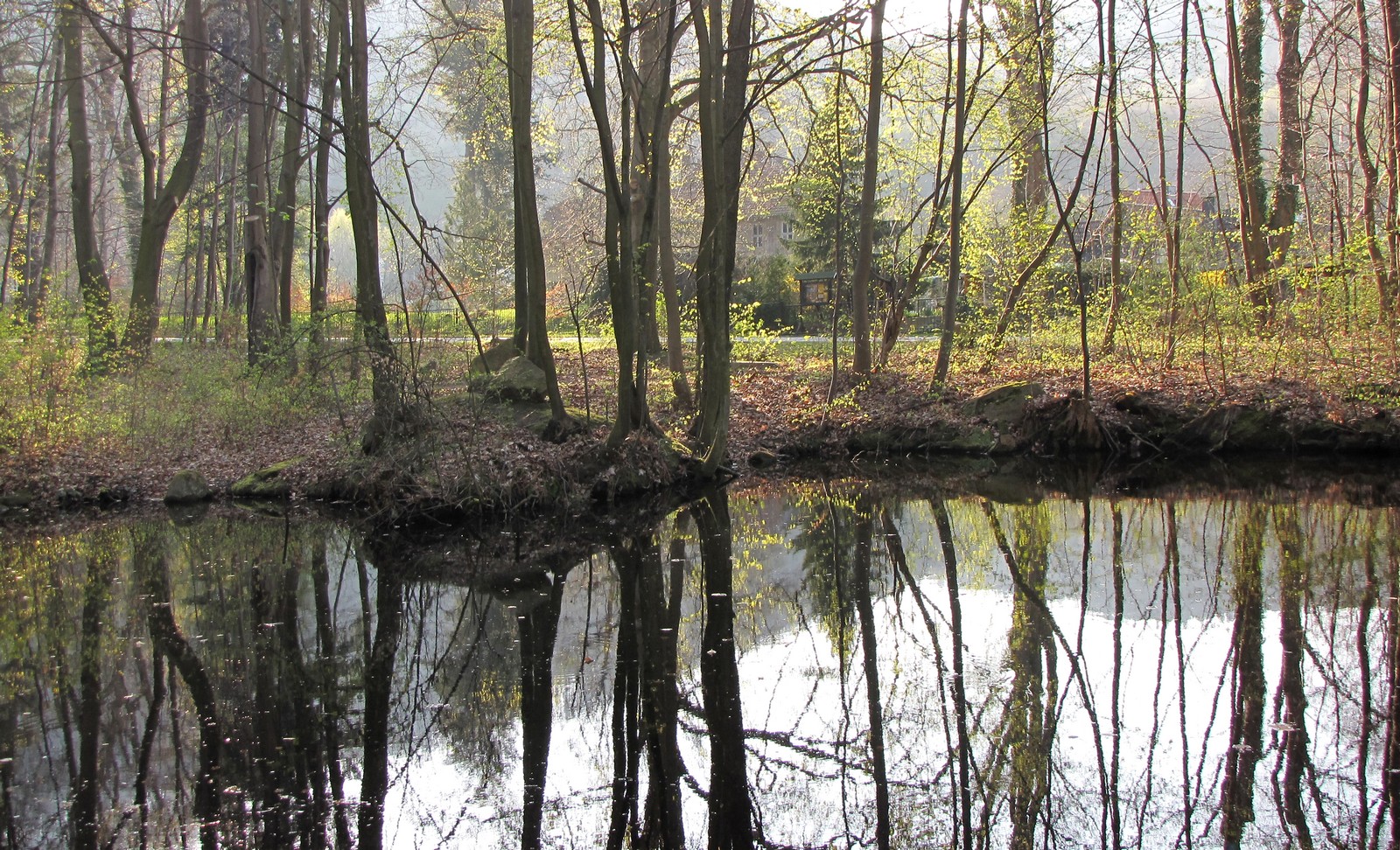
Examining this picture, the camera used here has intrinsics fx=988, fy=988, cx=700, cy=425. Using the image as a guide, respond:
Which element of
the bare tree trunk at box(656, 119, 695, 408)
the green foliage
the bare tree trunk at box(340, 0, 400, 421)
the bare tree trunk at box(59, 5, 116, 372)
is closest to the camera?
the bare tree trunk at box(340, 0, 400, 421)

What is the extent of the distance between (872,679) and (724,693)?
84 cm

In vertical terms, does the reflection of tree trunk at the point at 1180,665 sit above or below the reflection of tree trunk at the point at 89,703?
above

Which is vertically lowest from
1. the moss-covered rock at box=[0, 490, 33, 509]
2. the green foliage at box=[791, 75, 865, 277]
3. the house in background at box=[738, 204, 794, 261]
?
the moss-covered rock at box=[0, 490, 33, 509]

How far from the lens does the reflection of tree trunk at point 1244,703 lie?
386 cm

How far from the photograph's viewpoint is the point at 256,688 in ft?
18.2

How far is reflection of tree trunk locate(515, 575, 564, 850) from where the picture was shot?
13.4ft

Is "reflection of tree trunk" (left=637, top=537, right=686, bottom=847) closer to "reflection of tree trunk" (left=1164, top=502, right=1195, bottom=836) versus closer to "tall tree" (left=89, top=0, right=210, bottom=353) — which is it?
"reflection of tree trunk" (left=1164, top=502, right=1195, bottom=836)

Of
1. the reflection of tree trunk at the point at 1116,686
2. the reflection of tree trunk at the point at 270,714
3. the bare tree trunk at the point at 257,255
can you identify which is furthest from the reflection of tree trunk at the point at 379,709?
the bare tree trunk at the point at 257,255

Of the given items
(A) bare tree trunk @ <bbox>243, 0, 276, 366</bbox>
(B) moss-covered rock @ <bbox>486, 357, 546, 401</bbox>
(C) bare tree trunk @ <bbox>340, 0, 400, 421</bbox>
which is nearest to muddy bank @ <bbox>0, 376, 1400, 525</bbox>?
(B) moss-covered rock @ <bbox>486, 357, 546, 401</bbox>

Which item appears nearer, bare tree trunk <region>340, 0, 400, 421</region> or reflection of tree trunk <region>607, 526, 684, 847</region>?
reflection of tree trunk <region>607, 526, 684, 847</region>

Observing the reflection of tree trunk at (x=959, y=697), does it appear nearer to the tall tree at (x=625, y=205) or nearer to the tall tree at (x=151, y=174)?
the tall tree at (x=625, y=205)

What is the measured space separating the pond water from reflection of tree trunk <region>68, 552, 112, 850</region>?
25mm

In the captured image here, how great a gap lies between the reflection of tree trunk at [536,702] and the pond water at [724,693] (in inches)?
0.8

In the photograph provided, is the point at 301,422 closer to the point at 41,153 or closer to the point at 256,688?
the point at 256,688
